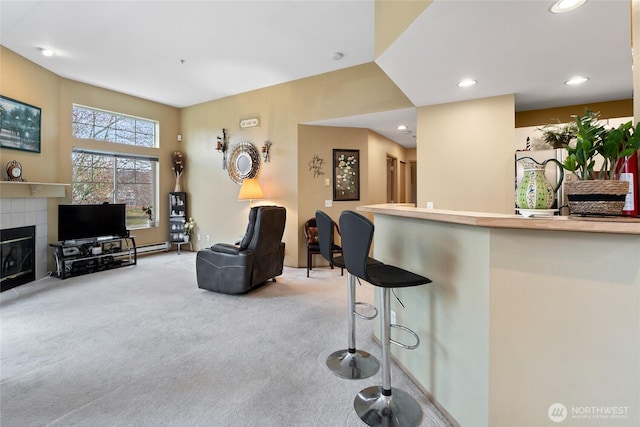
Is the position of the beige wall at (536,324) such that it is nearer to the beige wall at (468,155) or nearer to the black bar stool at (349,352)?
the black bar stool at (349,352)

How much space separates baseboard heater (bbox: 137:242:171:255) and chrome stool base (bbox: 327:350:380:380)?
519 centimetres

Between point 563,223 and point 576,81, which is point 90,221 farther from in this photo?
point 576,81

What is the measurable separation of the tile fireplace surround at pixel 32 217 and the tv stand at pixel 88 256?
16 centimetres

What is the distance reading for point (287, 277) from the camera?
4449mm

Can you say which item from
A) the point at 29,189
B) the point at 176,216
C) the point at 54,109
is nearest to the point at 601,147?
the point at 29,189

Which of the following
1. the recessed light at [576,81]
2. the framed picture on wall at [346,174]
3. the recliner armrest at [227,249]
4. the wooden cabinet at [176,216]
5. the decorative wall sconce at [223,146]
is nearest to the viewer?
the recessed light at [576,81]

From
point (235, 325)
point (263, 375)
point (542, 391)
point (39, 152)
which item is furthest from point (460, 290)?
point (39, 152)

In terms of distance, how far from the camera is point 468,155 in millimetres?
3602

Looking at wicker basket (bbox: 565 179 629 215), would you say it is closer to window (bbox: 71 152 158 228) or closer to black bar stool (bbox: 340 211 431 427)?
black bar stool (bbox: 340 211 431 427)

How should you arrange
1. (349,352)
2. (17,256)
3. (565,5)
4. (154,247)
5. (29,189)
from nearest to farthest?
(565,5)
(349,352)
(17,256)
(29,189)
(154,247)

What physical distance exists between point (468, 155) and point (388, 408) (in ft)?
10.1

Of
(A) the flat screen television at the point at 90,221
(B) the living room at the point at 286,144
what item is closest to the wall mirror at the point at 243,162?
(B) the living room at the point at 286,144

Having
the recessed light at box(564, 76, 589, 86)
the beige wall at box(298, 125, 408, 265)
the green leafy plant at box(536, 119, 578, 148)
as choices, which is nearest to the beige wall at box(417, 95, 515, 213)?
the green leafy plant at box(536, 119, 578, 148)

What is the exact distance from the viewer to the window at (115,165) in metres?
5.05
